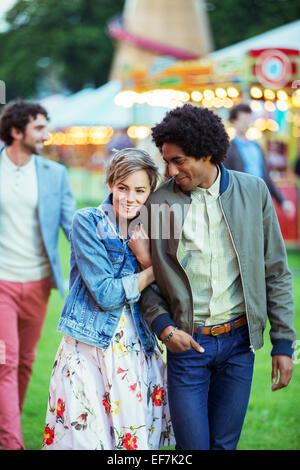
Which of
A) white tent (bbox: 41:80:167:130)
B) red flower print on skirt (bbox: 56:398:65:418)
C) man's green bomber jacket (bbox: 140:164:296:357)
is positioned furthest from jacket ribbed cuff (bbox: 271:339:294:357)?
white tent (bbox: 41:80:167:130)

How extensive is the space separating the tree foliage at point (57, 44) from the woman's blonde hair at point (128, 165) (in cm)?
4141

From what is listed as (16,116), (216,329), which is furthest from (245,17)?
(216,329)

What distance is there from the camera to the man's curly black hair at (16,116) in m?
4.41

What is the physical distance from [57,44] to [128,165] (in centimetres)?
4268

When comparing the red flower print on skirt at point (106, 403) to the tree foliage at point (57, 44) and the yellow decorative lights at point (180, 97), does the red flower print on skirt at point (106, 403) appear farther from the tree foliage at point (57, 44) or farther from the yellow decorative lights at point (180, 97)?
the tree foliage at point (57, 44)

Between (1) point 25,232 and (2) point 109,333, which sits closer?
(2) point 109,333

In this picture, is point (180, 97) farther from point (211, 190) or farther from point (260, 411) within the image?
point (211, 190)

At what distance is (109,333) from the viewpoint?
285 centimetres

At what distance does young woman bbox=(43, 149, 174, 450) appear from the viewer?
9.28 feet

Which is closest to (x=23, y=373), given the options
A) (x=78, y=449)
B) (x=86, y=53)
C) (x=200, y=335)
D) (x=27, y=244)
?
(x=27, y=244)

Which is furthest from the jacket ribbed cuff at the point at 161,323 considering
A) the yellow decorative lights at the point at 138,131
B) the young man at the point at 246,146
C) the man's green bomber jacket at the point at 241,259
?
the yellow decorative lights at the point at 138,131
